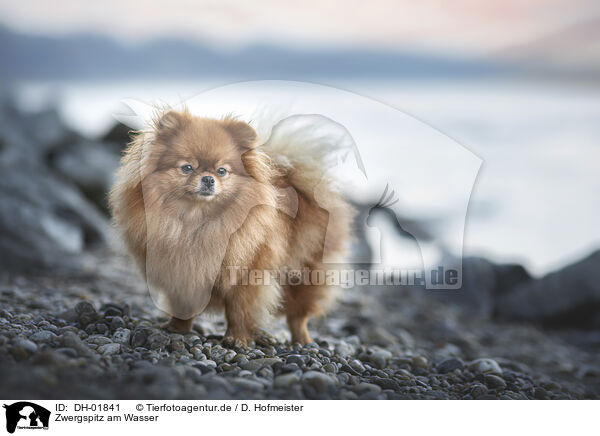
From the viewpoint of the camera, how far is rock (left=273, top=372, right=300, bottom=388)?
107 inches

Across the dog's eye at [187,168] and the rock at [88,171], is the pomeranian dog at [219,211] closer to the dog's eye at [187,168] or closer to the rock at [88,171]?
the dog's eye at [187,168]

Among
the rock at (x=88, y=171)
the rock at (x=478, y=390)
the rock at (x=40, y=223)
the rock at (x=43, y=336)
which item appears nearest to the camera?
the rock at (x=43, y=336)

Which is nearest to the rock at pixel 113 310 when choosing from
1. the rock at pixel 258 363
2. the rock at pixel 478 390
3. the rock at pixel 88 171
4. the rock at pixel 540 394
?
the rock at pixel 258 363

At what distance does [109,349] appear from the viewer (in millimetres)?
2885

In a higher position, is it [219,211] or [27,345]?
[219,211]

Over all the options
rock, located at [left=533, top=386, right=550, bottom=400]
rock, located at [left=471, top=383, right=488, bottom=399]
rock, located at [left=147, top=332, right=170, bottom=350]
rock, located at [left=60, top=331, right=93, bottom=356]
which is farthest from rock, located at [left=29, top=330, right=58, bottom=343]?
rock, located at [left=533, top=386, right=550, bottom=400]

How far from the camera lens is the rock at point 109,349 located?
2855 millimetres

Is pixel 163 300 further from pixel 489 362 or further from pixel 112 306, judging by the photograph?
pixel 489 362

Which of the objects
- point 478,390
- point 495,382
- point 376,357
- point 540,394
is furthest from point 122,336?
point 540,394

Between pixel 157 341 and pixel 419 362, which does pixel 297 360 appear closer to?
pixel 157 341

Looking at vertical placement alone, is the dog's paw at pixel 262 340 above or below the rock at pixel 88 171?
below

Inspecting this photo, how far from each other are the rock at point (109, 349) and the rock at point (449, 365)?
2.14 meters
